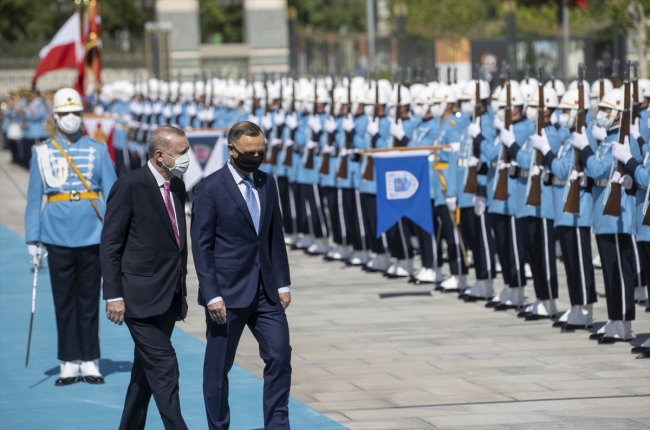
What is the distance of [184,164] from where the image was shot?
661 cm

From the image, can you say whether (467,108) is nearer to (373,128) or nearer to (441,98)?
(441,98)

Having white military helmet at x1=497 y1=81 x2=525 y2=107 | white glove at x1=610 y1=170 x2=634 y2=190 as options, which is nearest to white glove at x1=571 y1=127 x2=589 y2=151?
white glove at x1=610 y1=170 x2=634 y2=190

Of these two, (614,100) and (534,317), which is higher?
(614,100)

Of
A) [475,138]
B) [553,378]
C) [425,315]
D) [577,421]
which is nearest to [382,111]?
[475,138]

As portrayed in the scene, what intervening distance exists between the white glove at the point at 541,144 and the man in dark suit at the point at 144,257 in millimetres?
4447

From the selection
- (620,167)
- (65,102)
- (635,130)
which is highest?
(65,102)

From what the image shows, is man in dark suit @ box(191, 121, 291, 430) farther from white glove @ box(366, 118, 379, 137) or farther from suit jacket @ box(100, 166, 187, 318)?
white glove @ box(366, 118, 379, 137)

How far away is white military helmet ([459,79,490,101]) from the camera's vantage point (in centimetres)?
1223

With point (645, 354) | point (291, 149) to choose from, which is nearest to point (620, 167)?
point (645, 354)

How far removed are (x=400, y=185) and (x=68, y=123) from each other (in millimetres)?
4420

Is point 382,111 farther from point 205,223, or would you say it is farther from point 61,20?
point 61,20

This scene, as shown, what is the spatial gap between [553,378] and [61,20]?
180 feet

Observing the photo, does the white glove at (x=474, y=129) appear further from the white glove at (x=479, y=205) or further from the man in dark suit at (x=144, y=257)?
the man in dark suit at (x=144, y=257)

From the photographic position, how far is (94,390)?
860cm
